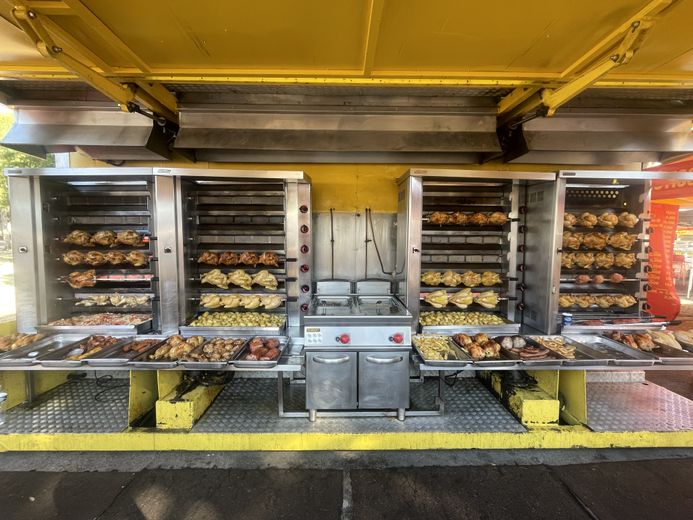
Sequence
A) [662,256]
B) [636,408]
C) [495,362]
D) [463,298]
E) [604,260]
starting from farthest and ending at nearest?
[662,256] < [604,260] < [463,298] < [636,408] < [495,362]

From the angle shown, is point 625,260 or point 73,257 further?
point 625,260

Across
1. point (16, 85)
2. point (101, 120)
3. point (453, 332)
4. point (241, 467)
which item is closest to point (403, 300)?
point (453, 332)

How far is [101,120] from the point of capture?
11.9 ft

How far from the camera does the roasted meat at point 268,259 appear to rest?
3.56 meters

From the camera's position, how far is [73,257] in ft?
11.5

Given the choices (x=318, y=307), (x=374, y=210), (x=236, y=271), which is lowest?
(x=318, y=307)

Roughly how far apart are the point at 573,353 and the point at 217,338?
3912 millimetres

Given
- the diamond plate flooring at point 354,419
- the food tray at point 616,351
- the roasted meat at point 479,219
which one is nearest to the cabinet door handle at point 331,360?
the diamond plate flooring at point 354,419

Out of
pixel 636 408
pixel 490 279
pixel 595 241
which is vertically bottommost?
pixel 636 408

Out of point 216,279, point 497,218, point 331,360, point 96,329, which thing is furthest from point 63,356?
point 497,218

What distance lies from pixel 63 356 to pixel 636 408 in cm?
627

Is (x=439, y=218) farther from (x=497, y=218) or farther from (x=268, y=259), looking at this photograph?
(x=268, y=259)

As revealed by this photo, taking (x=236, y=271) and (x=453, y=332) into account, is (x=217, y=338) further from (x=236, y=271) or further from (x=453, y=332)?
(x=453, y=332)

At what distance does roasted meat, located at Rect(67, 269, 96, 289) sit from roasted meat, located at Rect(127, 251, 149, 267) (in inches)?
19.9
